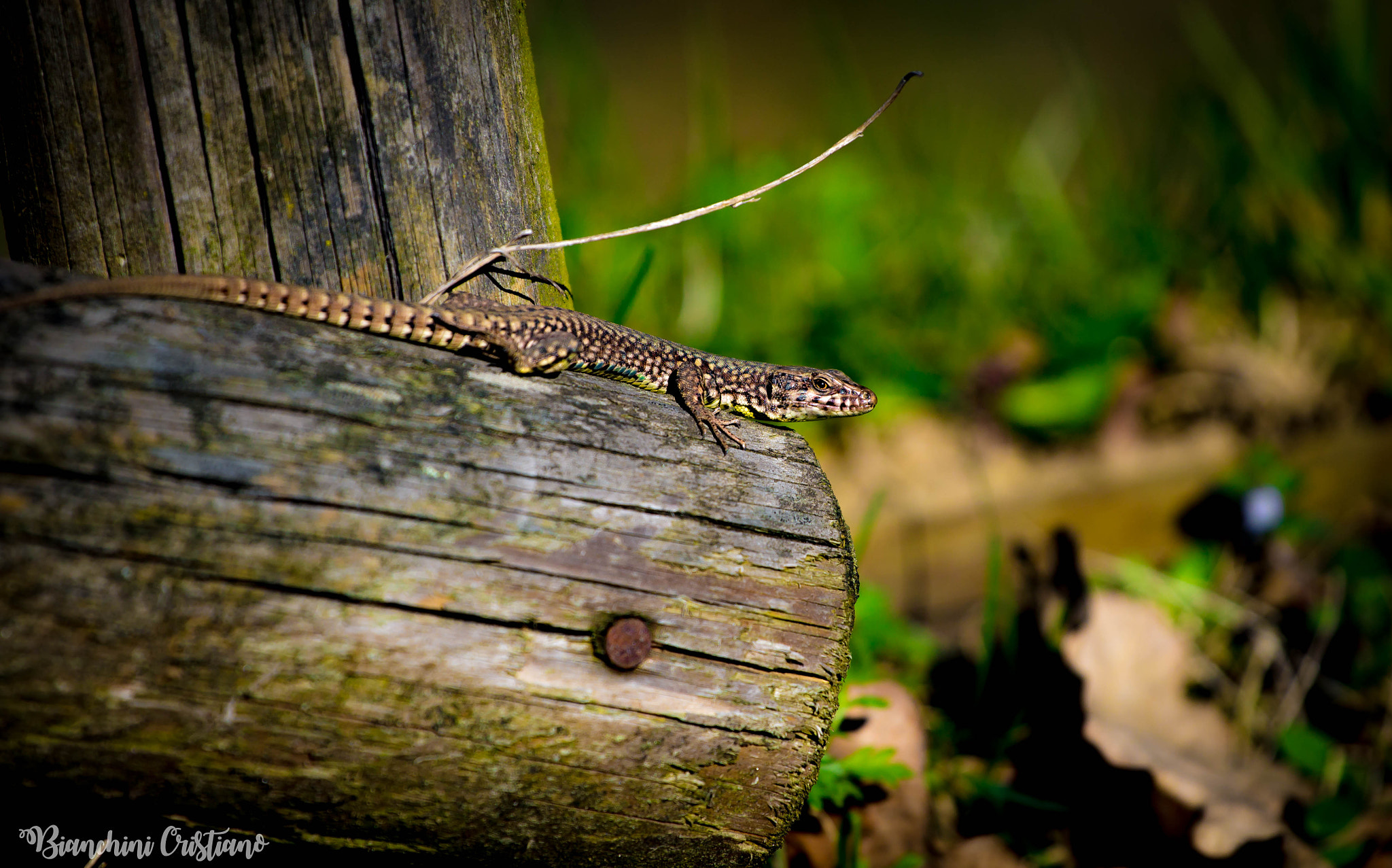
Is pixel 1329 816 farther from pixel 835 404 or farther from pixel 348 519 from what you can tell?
pixel 348 519

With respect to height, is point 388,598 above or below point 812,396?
below

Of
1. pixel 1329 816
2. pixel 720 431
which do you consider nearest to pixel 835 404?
pixel 720 431

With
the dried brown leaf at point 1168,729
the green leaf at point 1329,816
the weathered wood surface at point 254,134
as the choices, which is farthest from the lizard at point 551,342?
the green leaf at point 1329,816

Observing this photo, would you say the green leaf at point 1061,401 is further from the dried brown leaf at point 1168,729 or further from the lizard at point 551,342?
the lizard at point 551,342

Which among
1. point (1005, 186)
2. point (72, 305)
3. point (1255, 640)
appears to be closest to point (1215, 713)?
point (1255, 640)

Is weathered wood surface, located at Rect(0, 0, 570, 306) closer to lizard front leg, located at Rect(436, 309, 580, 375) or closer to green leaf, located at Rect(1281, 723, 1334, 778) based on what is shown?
lizard front leg, located at Rect(436, 309, 580, 375)

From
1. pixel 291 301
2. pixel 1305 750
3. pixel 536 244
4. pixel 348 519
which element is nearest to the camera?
pixel 348 519

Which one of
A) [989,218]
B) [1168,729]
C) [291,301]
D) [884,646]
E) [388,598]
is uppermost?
[989,218]

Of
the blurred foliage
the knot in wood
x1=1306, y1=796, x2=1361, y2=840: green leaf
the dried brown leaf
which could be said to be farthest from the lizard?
x1=1306, y1=796, x2=1361, y2=840: green leaf
